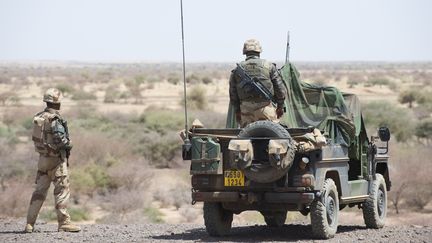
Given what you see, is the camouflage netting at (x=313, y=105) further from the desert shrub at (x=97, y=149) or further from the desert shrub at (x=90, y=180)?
the desert shrub at (x=97, y=149)

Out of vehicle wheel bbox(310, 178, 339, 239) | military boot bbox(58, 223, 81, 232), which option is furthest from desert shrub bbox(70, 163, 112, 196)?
vehicle wheel bbox(310, 178, 339, 239)

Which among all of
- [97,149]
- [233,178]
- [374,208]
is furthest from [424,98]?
[233,178]

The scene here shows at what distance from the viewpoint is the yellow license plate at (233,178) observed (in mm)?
12398

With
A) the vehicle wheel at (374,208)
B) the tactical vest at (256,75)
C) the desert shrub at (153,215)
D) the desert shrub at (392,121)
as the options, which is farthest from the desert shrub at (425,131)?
the tactical vest at (256,75)

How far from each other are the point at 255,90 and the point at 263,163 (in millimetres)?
1112

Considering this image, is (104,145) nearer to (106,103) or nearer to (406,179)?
(406,179)

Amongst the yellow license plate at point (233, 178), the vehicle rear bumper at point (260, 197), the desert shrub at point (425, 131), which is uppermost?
the yellow license plate at point (233, 178)

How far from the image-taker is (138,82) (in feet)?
308

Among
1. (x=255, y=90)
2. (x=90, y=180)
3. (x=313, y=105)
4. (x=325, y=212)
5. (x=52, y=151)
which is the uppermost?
(x=255, y=90)

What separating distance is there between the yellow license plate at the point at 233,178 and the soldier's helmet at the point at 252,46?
1625 mm

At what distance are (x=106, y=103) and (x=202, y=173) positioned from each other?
53.0 m

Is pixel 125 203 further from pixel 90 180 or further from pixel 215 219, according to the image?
pixel 215 219

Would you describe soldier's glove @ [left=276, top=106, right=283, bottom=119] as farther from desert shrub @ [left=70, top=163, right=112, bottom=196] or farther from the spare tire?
desert shrub @ [left=70, top=163, right=112, bottom=196]

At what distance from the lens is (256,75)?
42.0ft
